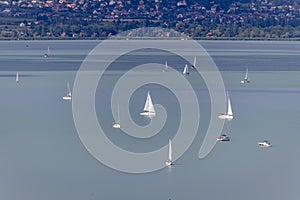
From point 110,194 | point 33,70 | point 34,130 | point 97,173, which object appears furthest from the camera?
point 33,70

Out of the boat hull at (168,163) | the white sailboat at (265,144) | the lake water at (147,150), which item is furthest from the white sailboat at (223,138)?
the boat hull at (168,163)

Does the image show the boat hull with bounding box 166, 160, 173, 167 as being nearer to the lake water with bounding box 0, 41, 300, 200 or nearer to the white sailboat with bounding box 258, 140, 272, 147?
the lake water with bounding box 0, 41, 300, 200

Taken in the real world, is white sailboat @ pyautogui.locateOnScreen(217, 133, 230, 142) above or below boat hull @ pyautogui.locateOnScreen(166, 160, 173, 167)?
below

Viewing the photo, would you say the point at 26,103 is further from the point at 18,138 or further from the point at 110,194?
the point at 110,194

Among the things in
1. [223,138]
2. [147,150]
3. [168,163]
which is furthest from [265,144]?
[168,163]

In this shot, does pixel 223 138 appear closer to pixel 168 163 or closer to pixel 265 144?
pixel 265 144

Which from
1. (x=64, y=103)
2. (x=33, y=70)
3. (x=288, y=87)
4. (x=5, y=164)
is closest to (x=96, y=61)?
(x=33, y=70)

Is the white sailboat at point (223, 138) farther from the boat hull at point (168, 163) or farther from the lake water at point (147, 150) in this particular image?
the boat hull at point (168, 163)

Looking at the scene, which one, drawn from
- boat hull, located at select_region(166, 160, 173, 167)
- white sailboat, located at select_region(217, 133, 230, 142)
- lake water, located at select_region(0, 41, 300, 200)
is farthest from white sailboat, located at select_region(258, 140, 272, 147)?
boat hull, located at select_region(166, 160, 173, 167)
